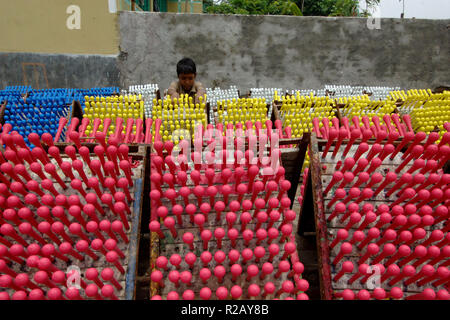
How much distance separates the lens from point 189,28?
241 inches

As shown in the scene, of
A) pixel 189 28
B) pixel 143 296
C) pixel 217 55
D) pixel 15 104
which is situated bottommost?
pixel 143 296

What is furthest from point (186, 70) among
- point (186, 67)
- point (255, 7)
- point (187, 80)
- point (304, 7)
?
point (304, 7)

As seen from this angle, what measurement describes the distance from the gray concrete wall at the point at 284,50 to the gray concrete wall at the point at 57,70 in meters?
0.42

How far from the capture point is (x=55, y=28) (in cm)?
595

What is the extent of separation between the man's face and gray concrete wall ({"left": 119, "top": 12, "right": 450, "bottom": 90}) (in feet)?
8.41

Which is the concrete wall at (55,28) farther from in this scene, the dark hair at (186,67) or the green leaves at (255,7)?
the green leaves at (255,7)

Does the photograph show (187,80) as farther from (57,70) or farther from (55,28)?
(55,28)

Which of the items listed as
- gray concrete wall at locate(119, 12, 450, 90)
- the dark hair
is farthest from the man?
gray concrete wall at locate(119, 12, 450, 90)

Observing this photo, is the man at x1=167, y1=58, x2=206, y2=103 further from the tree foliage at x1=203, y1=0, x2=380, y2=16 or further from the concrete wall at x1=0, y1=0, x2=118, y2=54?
the tree foliage at x1=203, y1=0, x2=380, y2=16

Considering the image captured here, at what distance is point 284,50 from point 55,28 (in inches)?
218

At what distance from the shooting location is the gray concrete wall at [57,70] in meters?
A: 6.02

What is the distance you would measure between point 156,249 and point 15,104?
134 inches
